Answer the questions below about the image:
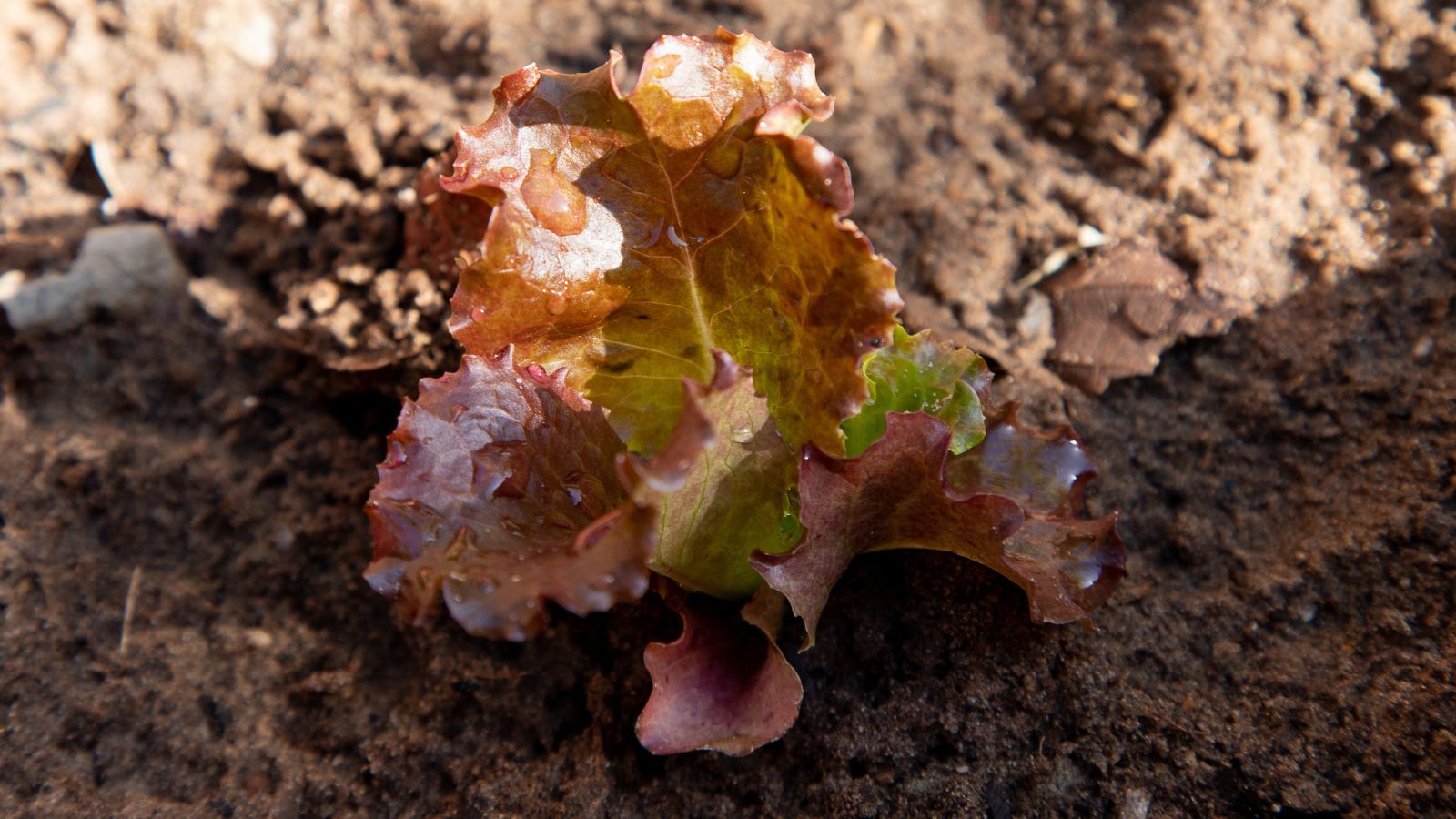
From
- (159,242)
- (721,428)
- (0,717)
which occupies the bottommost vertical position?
(0,717)

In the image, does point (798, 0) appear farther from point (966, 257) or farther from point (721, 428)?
point (721, 428)

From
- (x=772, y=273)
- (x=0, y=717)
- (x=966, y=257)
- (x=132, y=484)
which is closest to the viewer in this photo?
(x=772, y=273)

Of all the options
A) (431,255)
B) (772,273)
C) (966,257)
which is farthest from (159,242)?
(966,257)

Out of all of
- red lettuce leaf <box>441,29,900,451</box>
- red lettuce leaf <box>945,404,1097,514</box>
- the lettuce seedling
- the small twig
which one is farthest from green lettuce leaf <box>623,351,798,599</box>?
the small twig

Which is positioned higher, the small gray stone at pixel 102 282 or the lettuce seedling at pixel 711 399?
the lettuce seedling at pixel 711 399

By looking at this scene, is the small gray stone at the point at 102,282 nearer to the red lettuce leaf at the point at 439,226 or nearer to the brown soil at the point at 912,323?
the brown soil at the point at 912,323

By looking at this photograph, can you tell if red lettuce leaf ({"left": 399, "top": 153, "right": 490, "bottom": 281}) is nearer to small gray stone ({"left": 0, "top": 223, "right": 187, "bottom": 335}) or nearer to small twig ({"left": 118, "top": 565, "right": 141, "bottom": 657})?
small gray stone ({"left": 0, "top": 223, "right": 187, "bottom": 335})

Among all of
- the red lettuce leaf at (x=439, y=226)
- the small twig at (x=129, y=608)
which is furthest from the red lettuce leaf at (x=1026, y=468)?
the small twig at (x=129, y=608)

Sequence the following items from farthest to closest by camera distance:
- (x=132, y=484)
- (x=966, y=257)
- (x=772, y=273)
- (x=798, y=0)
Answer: (x=798, y=0) < (x=966, y=257) < (x=132, y=484) < (x=772, y=273)
